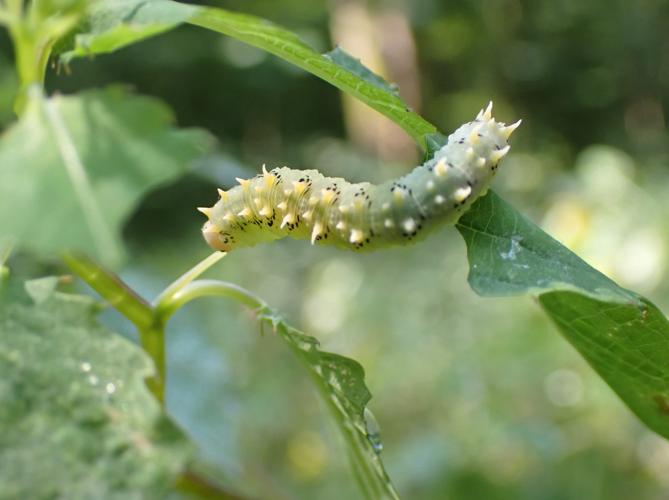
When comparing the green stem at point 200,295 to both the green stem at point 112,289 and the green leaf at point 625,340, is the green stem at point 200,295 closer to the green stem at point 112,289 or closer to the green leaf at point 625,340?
the green stem at point 112,289

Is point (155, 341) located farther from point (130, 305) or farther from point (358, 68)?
point (358, 68)

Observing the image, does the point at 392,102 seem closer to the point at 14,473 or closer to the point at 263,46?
the point at 263,46

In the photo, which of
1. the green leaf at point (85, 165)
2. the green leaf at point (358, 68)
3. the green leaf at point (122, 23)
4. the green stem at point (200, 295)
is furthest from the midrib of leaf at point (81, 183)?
the green leaf at point (358, 68)

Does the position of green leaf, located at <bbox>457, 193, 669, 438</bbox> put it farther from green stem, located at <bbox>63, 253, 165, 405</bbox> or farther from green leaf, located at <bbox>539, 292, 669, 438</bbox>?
green stem, located at <bbox>63, 253, 165, 405</bbox>

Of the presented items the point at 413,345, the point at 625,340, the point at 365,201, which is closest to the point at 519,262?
the point at 625,340

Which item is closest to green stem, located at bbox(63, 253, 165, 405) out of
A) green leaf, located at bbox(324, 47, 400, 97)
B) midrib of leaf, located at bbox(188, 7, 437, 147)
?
midrib of leaf, located at bbox(188, 7, 437, 147)
